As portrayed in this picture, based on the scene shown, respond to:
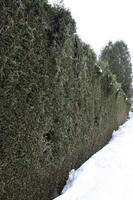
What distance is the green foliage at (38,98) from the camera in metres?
2.42

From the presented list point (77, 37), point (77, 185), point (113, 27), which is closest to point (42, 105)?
point (77, 185)

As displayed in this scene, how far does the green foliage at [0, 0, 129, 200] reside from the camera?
2.42m

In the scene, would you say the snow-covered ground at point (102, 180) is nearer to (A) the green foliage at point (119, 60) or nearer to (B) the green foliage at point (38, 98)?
(B) the green foliage at point (38, 98)

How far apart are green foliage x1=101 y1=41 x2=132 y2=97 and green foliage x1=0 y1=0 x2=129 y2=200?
702 inches

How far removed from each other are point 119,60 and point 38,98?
1999 cm

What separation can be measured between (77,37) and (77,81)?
0.81 metres

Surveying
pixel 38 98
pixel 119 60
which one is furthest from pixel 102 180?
pixel 119 60

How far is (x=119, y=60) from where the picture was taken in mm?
22000

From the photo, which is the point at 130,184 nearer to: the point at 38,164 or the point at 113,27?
the point at 38,164

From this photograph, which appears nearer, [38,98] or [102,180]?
[38,98]

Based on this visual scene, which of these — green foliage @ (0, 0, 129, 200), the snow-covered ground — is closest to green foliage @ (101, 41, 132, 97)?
the snow-covered ground

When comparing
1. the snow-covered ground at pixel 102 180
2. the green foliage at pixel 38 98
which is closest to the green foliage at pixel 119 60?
the snow-covered ground at pixel 102 180

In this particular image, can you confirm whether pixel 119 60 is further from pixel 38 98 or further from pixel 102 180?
pixel 38 98

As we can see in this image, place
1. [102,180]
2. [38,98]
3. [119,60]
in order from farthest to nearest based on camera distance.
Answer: [119,60], [102,180], [38,98]
